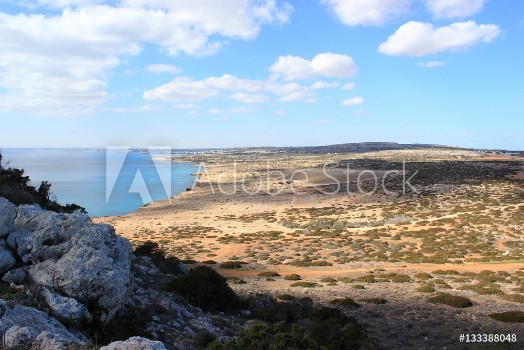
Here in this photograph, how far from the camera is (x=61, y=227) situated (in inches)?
420

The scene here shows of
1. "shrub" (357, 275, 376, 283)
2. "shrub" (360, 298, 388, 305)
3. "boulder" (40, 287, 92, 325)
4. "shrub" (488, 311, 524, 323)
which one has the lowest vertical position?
"shrub" (357, 275, 376, 283)

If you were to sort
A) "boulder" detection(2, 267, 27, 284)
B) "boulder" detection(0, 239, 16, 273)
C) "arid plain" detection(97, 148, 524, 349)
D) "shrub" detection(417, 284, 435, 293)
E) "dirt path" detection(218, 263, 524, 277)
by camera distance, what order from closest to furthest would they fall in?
"boulder" detection(2, 267, 27, 284) → "boulder" detection(0, 239, 16, 273) → "arid plain" detection(97, 148, 524, 349) → "shrub" detection(417, 284, 435, 293) → "dirt path" detection(218, 263, 524, 277)

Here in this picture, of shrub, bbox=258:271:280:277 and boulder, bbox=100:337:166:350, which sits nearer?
boulder, bbox=100:337:166:350

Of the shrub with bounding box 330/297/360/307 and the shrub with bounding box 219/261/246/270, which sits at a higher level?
the shrub with bounding box 330/297/360/307

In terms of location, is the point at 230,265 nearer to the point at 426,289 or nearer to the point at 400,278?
the point at 400,278

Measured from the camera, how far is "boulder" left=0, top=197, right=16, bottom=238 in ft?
34.2

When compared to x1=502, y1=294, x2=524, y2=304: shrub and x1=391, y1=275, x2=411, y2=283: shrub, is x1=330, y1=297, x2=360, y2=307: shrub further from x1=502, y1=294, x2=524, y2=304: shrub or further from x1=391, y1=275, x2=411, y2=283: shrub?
x1=502, y1=294, x2=524, y2=304: shrub

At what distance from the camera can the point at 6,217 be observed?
34.9 ft

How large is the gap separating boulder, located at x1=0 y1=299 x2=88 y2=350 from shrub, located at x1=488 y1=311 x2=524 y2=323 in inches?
613

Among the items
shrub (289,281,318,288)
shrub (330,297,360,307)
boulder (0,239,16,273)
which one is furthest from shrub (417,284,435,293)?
boulder (0,239,16,273)

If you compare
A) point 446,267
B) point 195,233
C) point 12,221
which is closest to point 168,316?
point 12,221

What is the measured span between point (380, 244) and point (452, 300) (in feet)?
61.3

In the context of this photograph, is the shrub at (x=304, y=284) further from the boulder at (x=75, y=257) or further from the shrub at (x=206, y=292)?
the boulder at (x=75, y=257)

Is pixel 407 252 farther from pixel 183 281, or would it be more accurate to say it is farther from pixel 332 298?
pixel 183 281
